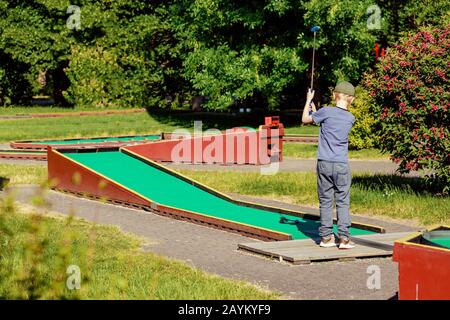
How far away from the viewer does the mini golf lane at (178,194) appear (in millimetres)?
11523

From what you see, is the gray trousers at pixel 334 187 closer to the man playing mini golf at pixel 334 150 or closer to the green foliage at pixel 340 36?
the man playing mini golf at pixel 334 150

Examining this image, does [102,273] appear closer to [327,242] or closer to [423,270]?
[327,242]

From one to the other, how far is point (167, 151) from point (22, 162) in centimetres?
381

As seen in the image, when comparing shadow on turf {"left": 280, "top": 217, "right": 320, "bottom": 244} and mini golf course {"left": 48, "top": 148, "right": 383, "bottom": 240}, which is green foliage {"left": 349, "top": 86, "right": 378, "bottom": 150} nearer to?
mini golf course {"left": 48, "top": 148, "right": 383, "bottom": 240}

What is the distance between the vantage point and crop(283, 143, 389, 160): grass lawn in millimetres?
21562

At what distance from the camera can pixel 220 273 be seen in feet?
28.0

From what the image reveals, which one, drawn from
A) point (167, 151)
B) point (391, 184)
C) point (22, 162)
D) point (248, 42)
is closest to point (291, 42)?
point (248, 42)

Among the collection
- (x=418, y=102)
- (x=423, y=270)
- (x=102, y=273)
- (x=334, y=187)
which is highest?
(x=418, y=102)

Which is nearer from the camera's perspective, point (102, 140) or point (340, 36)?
point (102, 140)

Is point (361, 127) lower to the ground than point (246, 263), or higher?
higher

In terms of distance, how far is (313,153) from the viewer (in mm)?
22406

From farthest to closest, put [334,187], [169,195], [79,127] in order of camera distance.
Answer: [79,127], [169,195], [334,187]

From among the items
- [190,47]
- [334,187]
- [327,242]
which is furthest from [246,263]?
[190,47]

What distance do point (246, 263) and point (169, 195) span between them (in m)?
5.42
